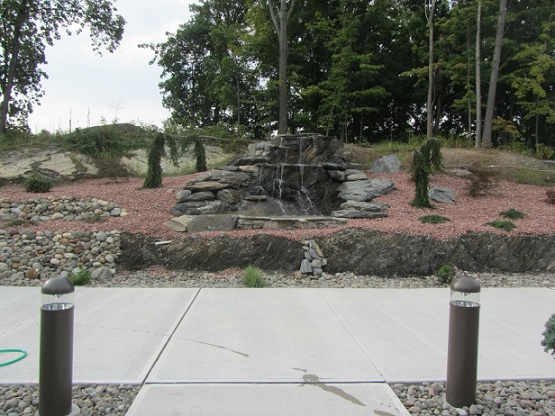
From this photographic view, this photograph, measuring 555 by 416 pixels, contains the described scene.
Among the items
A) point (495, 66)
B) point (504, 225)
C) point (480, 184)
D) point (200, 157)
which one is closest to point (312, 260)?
point (504, 225)

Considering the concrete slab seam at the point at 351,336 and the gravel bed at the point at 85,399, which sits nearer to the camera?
the gravel bed at the point at 85,399

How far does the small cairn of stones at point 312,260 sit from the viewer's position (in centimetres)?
773

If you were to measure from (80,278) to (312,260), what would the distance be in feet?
13.2

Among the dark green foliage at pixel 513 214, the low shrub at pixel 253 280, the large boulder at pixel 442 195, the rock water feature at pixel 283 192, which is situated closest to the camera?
the low shrub at pixel 253 280

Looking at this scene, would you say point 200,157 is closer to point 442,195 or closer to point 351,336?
point 442,195

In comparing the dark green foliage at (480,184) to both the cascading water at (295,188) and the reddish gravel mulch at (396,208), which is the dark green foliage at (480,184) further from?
the cascading water at (295,188)

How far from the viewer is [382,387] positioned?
3.21 meters

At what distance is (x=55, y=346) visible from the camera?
8.54 feet

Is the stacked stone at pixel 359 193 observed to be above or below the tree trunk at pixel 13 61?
below

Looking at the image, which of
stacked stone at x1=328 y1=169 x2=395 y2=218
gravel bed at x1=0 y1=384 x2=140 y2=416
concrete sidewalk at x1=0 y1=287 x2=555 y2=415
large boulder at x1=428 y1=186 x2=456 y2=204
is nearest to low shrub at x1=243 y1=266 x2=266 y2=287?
concrete sidewalk at x1=0 y1=287 x2=555 y2=415

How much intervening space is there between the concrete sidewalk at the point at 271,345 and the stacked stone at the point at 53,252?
1.35 m

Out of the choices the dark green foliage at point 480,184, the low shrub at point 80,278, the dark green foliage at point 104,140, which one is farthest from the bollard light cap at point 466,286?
the dark green foliage at point 104,140

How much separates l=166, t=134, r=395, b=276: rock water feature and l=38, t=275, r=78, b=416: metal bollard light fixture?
6.24m

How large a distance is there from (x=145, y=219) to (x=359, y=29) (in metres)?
18.7
